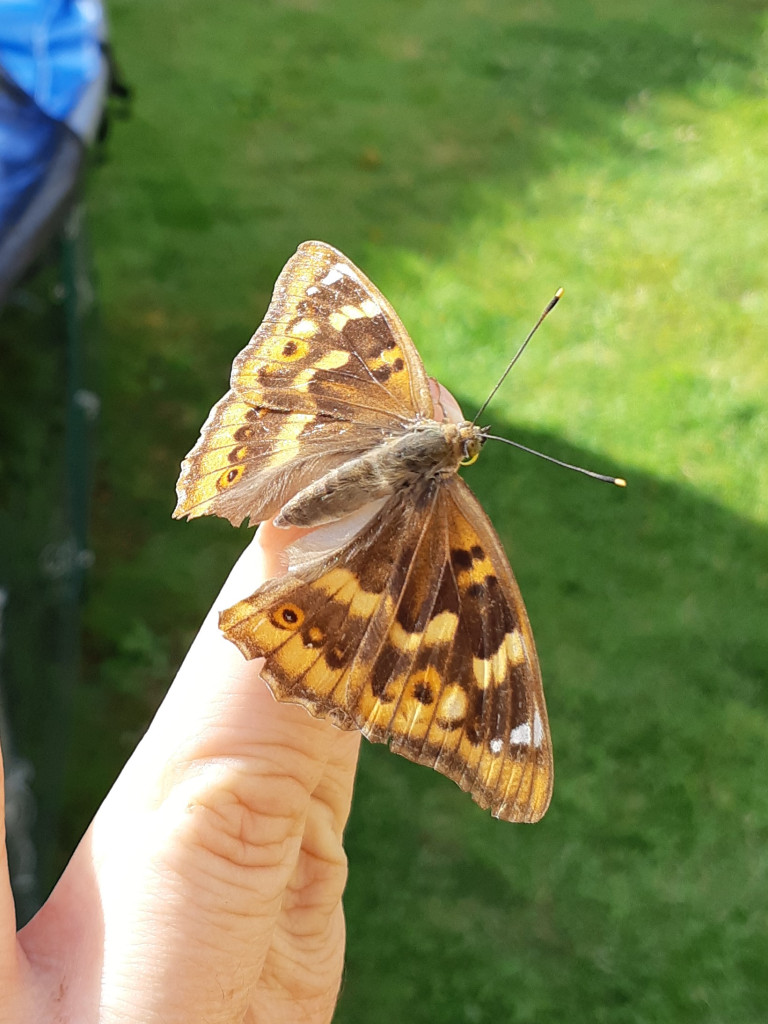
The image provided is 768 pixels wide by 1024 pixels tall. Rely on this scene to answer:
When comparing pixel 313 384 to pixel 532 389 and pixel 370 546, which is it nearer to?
pixel 370 546

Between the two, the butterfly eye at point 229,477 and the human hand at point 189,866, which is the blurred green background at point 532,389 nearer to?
the human hand at point 189,866

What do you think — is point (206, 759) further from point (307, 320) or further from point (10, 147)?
point (10, 147)

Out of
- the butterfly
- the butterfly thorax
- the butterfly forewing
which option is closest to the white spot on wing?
the butterfly

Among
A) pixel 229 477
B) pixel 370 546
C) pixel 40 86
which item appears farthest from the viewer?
pixel 40 86

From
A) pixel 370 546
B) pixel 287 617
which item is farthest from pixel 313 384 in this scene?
pixel 287 617

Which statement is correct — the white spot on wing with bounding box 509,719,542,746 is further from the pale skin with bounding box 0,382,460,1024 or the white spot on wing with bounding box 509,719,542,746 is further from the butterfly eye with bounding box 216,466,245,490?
the butterfly eye with bounding box 216,466,245,490

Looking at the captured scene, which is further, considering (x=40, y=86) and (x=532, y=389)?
(x=532, y=389)

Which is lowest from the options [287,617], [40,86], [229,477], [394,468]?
[287,617]
